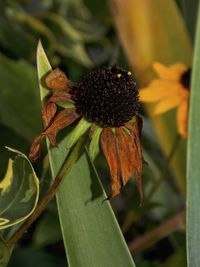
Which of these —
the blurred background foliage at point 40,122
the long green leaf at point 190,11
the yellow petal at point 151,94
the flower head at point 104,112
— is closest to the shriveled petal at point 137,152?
the flower head at point 104,112

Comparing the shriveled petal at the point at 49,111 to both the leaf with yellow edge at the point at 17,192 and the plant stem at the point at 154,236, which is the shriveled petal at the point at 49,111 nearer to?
the leaf with yellow edge at the point at 17,192

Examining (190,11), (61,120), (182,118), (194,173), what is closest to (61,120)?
(61,120)

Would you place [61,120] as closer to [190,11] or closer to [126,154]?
[126,154]

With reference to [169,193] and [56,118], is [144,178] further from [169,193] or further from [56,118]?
[56,118]

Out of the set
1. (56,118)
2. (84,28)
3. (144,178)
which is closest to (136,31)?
(144,178)

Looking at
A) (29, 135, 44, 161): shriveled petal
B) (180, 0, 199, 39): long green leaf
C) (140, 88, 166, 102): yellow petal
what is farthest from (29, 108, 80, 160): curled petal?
(180, 0, 199, 39): long green leaf

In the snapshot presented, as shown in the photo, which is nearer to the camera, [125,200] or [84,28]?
[125,200]
